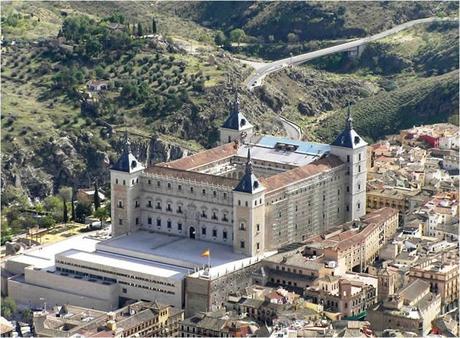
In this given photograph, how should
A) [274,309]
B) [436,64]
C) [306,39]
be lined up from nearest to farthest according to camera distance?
1. [274,309]
2. [436,64]
3. [306,39]

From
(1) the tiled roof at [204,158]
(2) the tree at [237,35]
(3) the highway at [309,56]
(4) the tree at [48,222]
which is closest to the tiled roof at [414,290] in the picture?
(1) the tiled roof at [204,158]

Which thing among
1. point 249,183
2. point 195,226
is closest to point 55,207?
point 195,226

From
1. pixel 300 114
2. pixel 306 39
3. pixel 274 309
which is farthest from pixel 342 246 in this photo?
pixel 306 39

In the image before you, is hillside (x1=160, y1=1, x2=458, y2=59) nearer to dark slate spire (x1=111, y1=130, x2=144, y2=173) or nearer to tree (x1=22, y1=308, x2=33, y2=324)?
dark slate spire (x1=111, y1=130, x2=144, y2=173)

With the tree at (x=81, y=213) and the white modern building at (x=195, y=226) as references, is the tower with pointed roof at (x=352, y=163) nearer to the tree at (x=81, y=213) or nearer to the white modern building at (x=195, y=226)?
the white modern building at (x=195, y=226)

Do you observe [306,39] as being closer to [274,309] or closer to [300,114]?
[300,114]

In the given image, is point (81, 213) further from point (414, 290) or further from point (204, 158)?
point (414, 290)
